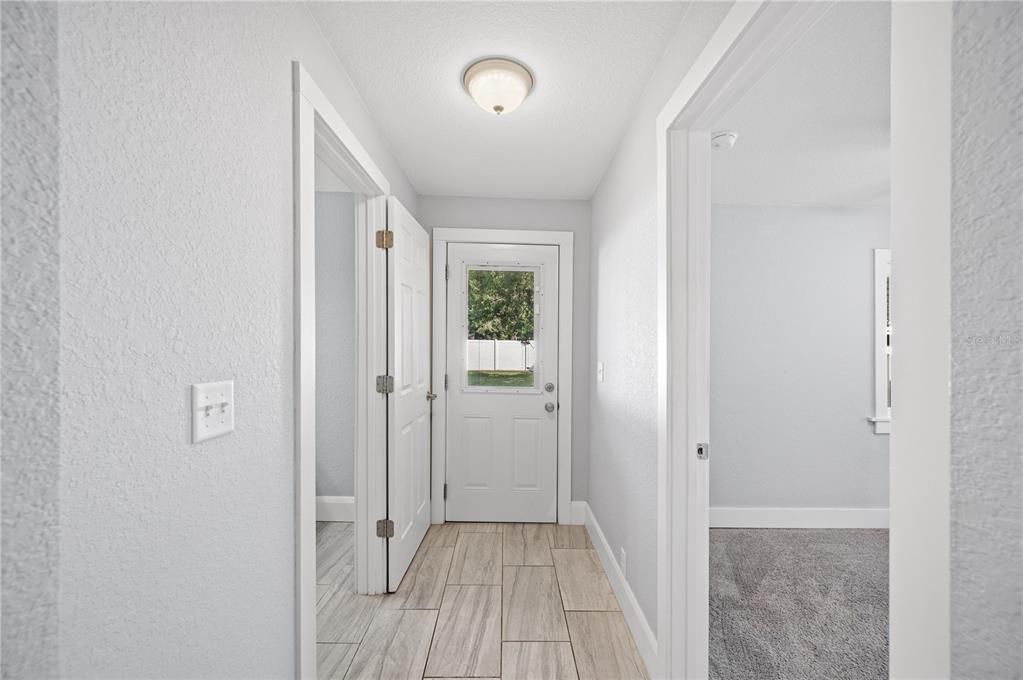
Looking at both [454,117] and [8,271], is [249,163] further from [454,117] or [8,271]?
→ [454,117]

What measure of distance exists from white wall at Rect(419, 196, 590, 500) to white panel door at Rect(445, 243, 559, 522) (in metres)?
0.15

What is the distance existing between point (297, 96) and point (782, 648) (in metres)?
2.69

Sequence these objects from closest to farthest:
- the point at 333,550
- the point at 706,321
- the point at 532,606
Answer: the point at 706,321 → the point at 532,606 → the point at 333,550

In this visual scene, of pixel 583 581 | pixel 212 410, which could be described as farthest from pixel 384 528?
pixel 212 410

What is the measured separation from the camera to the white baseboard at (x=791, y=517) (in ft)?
11.3

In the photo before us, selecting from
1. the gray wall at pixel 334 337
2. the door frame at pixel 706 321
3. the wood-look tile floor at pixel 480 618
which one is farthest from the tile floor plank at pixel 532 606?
the gray wall at pixel 334 337

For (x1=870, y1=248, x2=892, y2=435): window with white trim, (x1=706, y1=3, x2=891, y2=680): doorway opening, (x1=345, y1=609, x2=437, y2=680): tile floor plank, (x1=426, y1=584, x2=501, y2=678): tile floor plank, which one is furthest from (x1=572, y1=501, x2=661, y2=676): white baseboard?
(x1=870, y1=248, x2=892, y2=435): window with white trim

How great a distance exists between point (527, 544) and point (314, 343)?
2.11 meters

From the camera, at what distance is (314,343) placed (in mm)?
1519

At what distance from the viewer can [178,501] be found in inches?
36.5

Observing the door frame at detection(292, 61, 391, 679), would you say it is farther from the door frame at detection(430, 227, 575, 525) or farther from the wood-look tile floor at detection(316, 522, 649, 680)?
the door frame at detection(430, 227, 575, 525)

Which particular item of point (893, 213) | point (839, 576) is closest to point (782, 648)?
point (839, 576)

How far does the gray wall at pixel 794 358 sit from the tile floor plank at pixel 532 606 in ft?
5.22

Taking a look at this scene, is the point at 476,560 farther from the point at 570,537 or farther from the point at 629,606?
the point at 629,606
